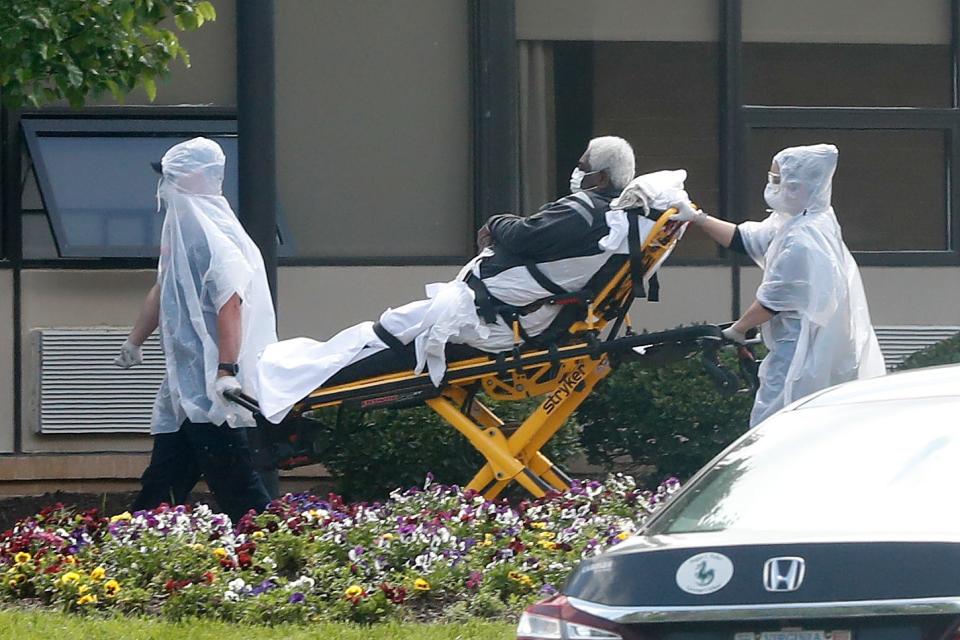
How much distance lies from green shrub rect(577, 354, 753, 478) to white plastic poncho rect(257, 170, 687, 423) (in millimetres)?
1890

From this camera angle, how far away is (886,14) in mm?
11203

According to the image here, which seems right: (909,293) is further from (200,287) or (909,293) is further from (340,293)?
(200,287)

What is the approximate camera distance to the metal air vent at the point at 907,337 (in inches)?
432

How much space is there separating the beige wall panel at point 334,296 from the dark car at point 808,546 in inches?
258

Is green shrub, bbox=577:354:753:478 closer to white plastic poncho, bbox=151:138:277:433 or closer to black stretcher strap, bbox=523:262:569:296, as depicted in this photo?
black stretcher strap, bbox=523:262:569:296

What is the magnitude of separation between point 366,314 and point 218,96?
5.26 ft

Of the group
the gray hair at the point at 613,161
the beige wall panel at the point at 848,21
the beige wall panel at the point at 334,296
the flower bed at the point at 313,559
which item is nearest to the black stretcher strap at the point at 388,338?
the flower bed at the point at 313,559

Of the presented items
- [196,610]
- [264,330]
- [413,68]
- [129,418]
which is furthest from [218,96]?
[196,610]

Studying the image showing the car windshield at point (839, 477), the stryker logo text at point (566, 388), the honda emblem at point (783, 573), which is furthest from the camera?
the stryker logo text at point (566, 388)

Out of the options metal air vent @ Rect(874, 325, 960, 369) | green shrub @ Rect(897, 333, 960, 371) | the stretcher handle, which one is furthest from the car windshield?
metal air vent @ Rect(874, 325, 960, 369)

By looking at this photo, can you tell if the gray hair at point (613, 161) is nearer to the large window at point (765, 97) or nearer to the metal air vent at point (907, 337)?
the large window at point (765, 97)

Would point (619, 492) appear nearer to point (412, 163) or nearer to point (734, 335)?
point (734, 335)

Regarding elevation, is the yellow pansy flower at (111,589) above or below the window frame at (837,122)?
below

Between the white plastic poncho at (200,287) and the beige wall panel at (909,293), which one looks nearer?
the white plastic poncho at (200,287)
